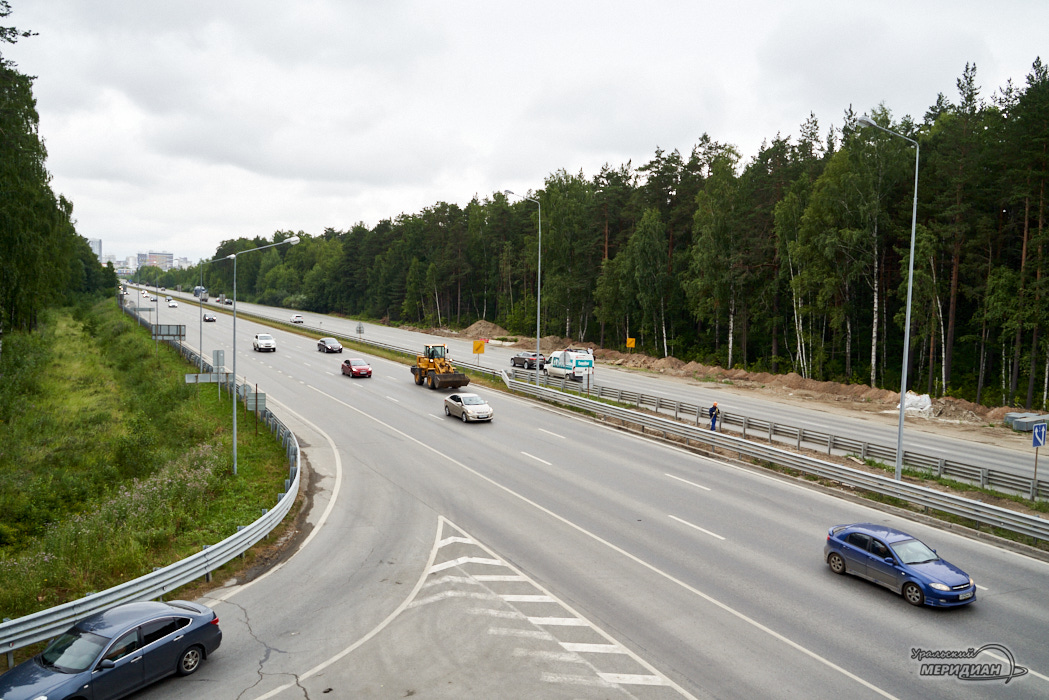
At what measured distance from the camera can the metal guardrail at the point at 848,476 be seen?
14753mm

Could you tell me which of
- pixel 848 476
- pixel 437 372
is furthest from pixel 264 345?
pixel 848 476

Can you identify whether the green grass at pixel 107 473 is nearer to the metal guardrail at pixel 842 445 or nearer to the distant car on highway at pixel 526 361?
the metal guardrail at pixel 842 445

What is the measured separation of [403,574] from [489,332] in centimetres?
6916

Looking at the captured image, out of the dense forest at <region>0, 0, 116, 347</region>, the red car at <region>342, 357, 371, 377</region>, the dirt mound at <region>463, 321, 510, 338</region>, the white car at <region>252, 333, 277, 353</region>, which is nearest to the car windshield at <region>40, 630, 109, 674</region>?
the dense forest at <region>0, 0, 116, 347</region>

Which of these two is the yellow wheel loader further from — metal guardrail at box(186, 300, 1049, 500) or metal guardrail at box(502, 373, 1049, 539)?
metal guardrail at box(502, 373, 1049, 539)

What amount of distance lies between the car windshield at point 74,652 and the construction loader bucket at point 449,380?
28511 millimetres

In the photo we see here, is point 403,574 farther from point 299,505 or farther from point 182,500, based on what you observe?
point 182,500

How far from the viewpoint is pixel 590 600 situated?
11.6 meters

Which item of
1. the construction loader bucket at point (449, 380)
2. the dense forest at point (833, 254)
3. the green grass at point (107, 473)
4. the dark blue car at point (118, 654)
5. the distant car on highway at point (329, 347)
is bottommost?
the green grass at point (107, 473)

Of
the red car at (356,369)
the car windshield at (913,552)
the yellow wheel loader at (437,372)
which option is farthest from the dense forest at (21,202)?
the car windshield at (913,552)

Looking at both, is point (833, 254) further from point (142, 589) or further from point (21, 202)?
point (21, 202)

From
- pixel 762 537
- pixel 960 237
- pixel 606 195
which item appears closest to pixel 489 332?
pixel 606 195

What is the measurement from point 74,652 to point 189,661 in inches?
59.4

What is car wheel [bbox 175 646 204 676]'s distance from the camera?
30.1 feet
